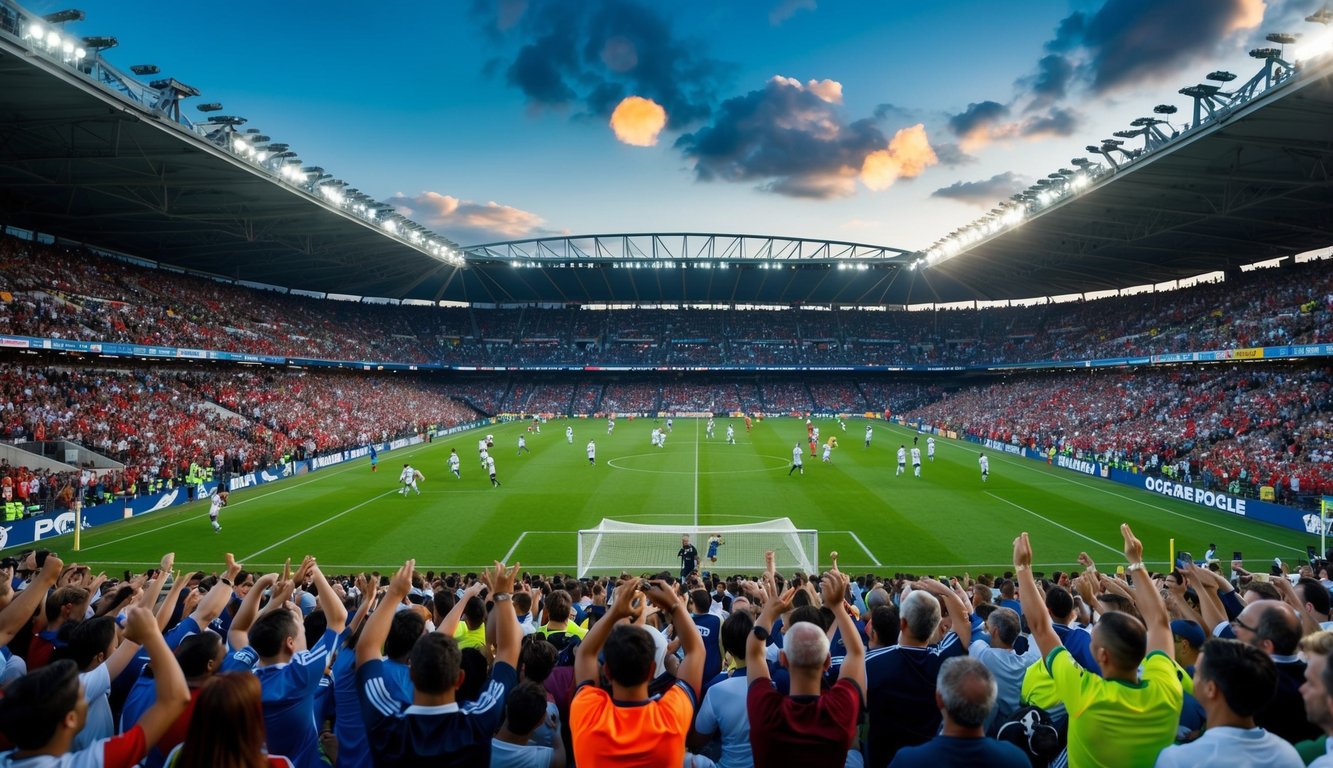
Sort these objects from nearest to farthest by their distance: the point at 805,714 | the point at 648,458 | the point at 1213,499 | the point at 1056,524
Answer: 1. the point at 805,714
2. the point at 1056,524
3. the point at 1213,499
4. the point at 648,458

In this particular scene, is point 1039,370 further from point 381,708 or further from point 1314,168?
point 381,708

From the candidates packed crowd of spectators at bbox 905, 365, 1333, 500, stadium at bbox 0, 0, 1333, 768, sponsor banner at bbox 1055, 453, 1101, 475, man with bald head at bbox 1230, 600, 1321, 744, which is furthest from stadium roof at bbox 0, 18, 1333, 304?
man with bald head at bbox 1230, 600, 1321, 744

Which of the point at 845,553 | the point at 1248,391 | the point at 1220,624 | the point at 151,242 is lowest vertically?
the point at 845,553

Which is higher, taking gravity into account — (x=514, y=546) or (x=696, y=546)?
→ (x=696, y=546)

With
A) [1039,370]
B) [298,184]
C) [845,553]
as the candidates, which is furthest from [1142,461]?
[298,184]

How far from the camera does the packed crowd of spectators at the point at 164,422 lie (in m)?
26.5

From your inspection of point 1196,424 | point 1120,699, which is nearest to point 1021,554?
point 1120,699

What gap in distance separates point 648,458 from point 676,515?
1453 cm

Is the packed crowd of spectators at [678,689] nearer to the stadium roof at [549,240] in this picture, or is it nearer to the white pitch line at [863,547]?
the white pitch line at [863,547]

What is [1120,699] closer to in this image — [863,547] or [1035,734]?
[1035,734]

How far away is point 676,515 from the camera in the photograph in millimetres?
26375

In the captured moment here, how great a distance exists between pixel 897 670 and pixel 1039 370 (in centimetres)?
6993

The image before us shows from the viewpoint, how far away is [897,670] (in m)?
4.52

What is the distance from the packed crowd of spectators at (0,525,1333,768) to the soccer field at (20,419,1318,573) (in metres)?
14.6
